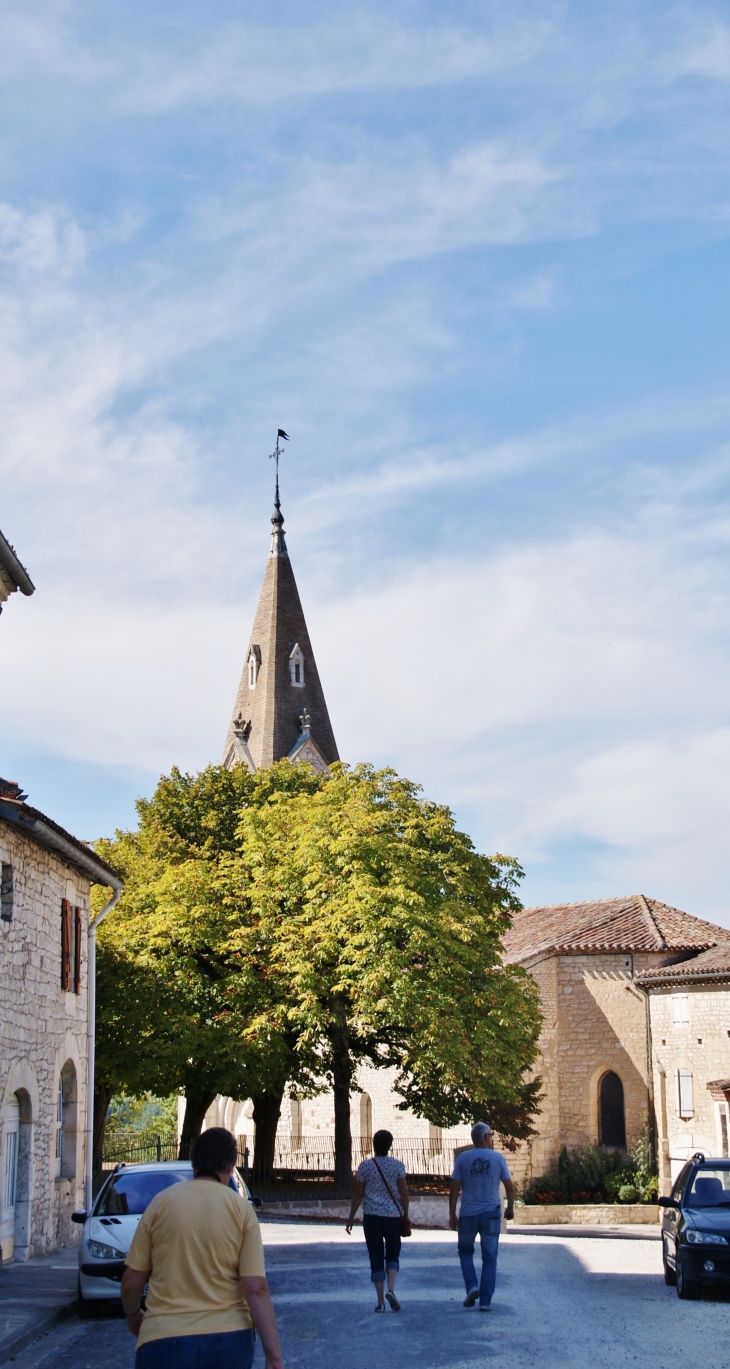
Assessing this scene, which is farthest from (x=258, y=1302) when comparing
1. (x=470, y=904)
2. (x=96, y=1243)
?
(x=470, y=904)

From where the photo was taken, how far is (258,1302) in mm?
4836

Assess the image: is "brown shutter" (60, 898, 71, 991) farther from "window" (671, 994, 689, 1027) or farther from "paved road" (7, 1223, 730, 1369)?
"window" (671, 994, 689, 1027)

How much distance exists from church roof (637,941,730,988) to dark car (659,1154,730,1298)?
20674mm

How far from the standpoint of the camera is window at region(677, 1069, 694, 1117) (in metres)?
33.9

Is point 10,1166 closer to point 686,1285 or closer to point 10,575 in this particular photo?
point 10,575

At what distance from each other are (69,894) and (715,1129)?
19.6m

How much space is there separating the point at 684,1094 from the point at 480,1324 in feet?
83.5

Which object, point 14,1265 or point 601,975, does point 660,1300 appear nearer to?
point 14,1265

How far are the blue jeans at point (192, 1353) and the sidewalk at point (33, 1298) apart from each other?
5979 millimetres

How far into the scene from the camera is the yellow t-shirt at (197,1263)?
4824 millimetres

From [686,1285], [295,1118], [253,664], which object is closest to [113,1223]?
[686,1285]

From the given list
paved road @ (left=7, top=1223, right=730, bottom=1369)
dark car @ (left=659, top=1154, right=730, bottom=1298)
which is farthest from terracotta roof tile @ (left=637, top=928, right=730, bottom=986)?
dark car @ (left=659, top=1154, right=730, bottom=1298)

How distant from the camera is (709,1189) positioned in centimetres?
1302

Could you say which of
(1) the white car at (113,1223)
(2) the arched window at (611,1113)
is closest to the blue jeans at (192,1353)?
(1) the white car at (113,1223)
